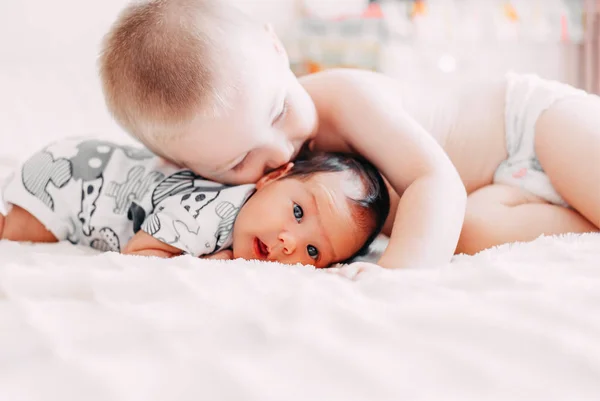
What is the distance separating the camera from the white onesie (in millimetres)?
959

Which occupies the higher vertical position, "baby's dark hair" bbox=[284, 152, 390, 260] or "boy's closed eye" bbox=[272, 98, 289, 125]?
"boy's closed eye" bbox=[272, 98, 289, 125]

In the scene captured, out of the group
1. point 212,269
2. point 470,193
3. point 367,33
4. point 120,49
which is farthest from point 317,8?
point 212,269

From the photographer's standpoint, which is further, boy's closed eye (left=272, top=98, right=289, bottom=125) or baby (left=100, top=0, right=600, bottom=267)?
boy's closed eye (left=272, top=98, right=289, bottom=125)

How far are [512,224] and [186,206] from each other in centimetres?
55

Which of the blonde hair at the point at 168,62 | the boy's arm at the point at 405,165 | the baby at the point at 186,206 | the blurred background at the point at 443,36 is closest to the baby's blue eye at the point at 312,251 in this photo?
the baby at the point at 186,206

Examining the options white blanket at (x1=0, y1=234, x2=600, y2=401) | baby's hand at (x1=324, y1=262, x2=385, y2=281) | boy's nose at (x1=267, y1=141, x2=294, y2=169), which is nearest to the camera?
white blanket at (x1=0, y1=234, x2=600, y2=401)

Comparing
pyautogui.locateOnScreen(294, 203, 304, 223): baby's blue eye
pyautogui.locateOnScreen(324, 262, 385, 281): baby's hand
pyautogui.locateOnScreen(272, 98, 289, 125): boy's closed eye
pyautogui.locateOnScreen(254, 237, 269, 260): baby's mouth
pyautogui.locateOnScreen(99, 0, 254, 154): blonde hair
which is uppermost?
pyautogui.locateOnScreen(99, 0, 254, 154): blonde hair

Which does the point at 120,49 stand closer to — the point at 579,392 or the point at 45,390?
the point at 45,390

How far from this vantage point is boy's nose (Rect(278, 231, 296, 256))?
2.95 ft

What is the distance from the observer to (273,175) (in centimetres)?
102

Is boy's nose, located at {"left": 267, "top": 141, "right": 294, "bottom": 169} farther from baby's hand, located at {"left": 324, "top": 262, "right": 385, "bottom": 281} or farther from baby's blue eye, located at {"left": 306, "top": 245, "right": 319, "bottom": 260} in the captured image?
baby's hand, located at {"left": 324, "top": 262, "right": 385, "bottom": 281}

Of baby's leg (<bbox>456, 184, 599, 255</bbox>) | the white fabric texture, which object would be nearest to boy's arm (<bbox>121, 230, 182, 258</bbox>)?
baby's leg (<bbox>456, 184, 599, 255</bbox>)

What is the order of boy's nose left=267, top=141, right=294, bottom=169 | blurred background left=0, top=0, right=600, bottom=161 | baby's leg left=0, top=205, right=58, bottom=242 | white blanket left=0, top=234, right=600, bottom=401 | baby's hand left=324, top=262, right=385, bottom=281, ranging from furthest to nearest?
blurred background left=0, top=0, right=600, bottom=161, baby's leg left=0, top=205, right=58, bottom=242, boy's nose left=267, top=141, right=294, bottom=169, baby's hand left=324, top=262, right=385, bottom=281, white blanket left=0, top=234, right=600, bottom=401

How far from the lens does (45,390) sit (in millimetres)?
432
